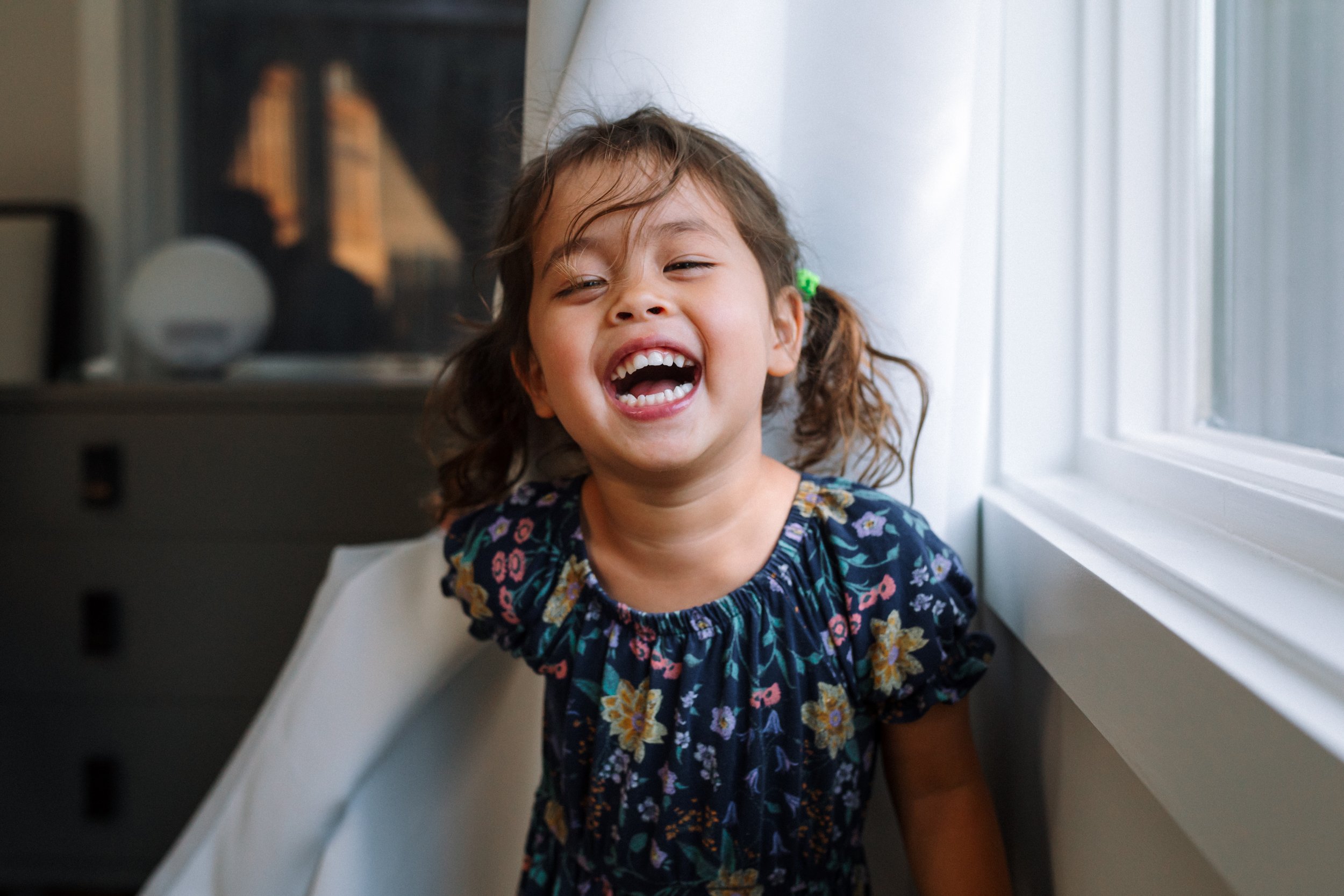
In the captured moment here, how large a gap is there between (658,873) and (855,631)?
0.72ft

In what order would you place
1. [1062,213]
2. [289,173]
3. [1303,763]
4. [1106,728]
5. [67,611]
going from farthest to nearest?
1. [289,173]
2. [67,611]
3. [1062,213]
4. [1106,728]
5. [1303,763]

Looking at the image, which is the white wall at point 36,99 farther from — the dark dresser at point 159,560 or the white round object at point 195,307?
the dark dresser at point 159,560

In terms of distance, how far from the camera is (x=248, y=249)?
2049 mm

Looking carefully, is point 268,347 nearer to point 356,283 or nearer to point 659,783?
point 356,283

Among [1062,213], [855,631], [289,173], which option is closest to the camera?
[855,631]

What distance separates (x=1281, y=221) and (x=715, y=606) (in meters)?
0.43

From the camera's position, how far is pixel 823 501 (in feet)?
2.29

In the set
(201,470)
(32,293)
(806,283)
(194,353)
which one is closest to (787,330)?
(806,283)

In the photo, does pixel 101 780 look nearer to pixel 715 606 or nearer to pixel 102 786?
pixel 102 786

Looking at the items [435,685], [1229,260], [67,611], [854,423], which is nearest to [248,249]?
[67,611]

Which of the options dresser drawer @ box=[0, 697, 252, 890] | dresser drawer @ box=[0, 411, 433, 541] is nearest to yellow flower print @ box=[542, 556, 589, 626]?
dresser drawer @ box=[0, 411, 433, 541]

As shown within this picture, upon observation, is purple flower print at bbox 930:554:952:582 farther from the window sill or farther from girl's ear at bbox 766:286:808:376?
girl's ear at bbox 766:286:808:376

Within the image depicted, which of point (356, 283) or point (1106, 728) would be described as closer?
point (1106, 728)

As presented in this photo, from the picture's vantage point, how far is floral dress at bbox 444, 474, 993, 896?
65 cm
